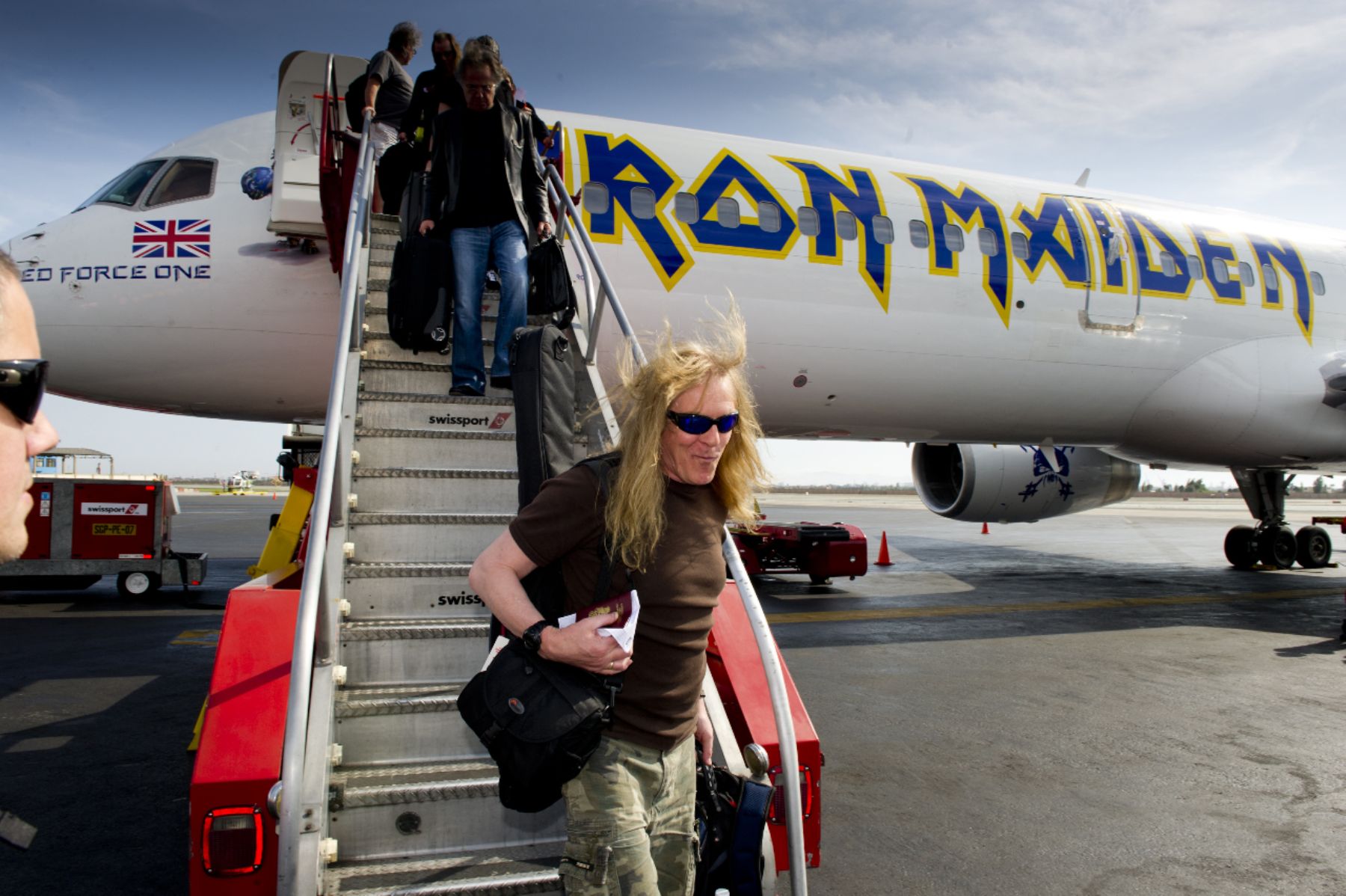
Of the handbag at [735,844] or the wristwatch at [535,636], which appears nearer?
the wristwatch at [535,636]

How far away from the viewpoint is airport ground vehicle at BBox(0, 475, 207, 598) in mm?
9688

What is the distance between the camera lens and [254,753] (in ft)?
8.55

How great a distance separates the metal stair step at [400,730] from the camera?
2.99 metres

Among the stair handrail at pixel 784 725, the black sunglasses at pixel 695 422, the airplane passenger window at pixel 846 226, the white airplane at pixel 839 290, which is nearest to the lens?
the black sunglasses at pixel 695 422

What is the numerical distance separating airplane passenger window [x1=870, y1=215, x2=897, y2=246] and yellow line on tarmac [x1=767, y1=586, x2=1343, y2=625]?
377 cm

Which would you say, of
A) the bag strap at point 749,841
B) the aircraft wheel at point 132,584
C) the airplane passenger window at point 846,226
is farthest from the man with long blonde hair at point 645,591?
the aircraft wheel at point 132,584

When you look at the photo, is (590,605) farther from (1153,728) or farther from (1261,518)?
(1261,518)

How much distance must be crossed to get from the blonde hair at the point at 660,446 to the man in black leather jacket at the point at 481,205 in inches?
85.8

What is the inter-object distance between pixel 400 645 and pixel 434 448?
3.82 feet

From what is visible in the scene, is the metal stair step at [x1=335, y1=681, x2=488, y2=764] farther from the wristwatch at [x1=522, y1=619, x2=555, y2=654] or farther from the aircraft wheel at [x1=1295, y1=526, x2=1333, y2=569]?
the aircraft wheel at [x1=1295, y1=526, x2=1333, y2=569]

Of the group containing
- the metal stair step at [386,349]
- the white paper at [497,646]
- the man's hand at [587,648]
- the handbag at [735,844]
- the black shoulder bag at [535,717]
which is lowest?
the handbag at [735,844]

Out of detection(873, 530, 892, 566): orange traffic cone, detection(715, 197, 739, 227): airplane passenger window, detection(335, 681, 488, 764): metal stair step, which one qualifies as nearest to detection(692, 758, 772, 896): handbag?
detection(335, 681, 488, 764): metal stair step

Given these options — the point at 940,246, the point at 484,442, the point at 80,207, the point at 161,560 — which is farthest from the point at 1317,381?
the point at 161,560

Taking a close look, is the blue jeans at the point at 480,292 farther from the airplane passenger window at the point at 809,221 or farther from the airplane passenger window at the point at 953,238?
the airplane passenger window at the point at 953,238
